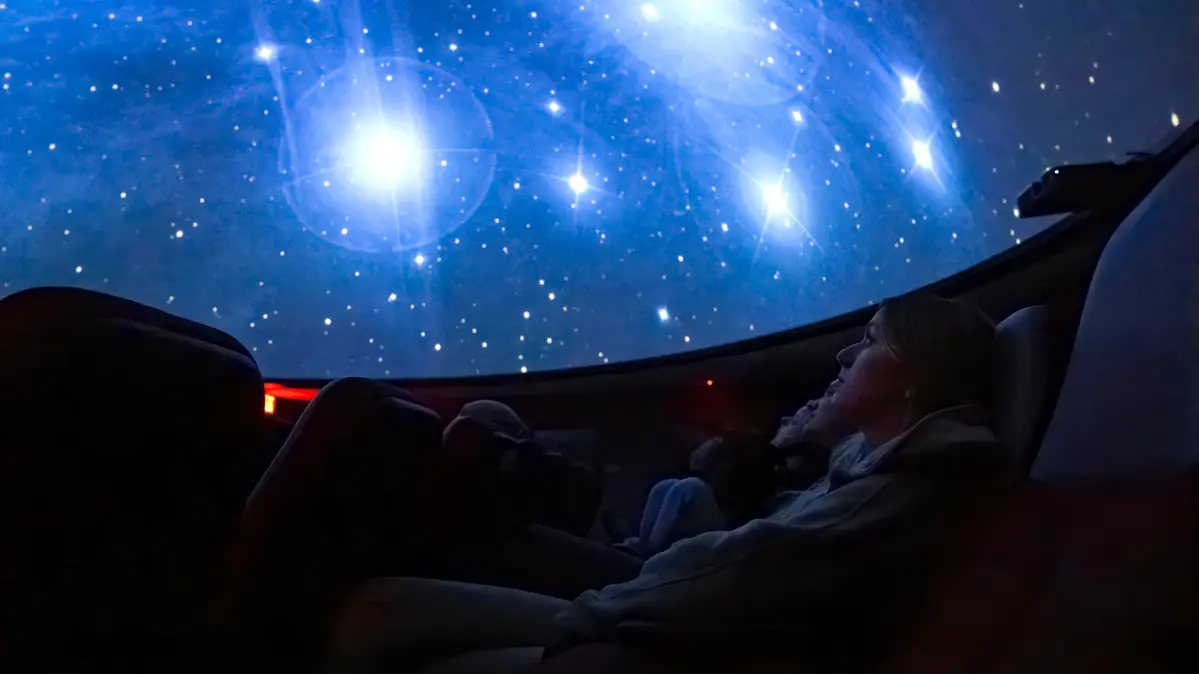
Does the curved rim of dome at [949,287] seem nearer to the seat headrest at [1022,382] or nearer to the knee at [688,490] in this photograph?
the seat headrest at [1022,382]

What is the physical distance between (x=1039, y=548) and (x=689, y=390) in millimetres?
547

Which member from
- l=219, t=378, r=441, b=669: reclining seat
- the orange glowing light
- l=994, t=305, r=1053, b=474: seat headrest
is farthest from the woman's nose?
the orange glowing light

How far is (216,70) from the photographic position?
2.55m

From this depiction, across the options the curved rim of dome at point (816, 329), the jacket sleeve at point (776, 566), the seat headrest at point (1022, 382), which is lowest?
the jacket sleeve at point (776, 566)

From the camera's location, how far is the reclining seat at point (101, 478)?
52 centimetres

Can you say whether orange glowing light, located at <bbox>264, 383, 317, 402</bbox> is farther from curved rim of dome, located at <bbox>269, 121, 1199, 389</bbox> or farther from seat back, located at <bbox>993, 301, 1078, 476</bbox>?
seat back, located at <bbox>993, 301, 1078, 476</bbox>

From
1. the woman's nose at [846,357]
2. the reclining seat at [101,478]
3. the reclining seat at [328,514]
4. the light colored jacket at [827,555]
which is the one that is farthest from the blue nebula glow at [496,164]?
the reclining seat at [101,478]

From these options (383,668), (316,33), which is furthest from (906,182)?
(316,33)

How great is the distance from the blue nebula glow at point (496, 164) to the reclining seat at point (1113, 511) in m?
0.46

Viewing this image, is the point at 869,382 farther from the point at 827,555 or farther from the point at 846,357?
the point at 827,555

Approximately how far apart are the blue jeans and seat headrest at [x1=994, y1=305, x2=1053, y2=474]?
9.9 inches

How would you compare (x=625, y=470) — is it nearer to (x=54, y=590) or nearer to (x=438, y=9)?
(x=54, y=590)

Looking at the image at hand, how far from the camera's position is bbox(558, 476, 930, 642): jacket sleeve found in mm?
488

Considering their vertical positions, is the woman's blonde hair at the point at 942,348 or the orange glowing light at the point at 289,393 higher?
the orange glowing light at the point at 289,393
